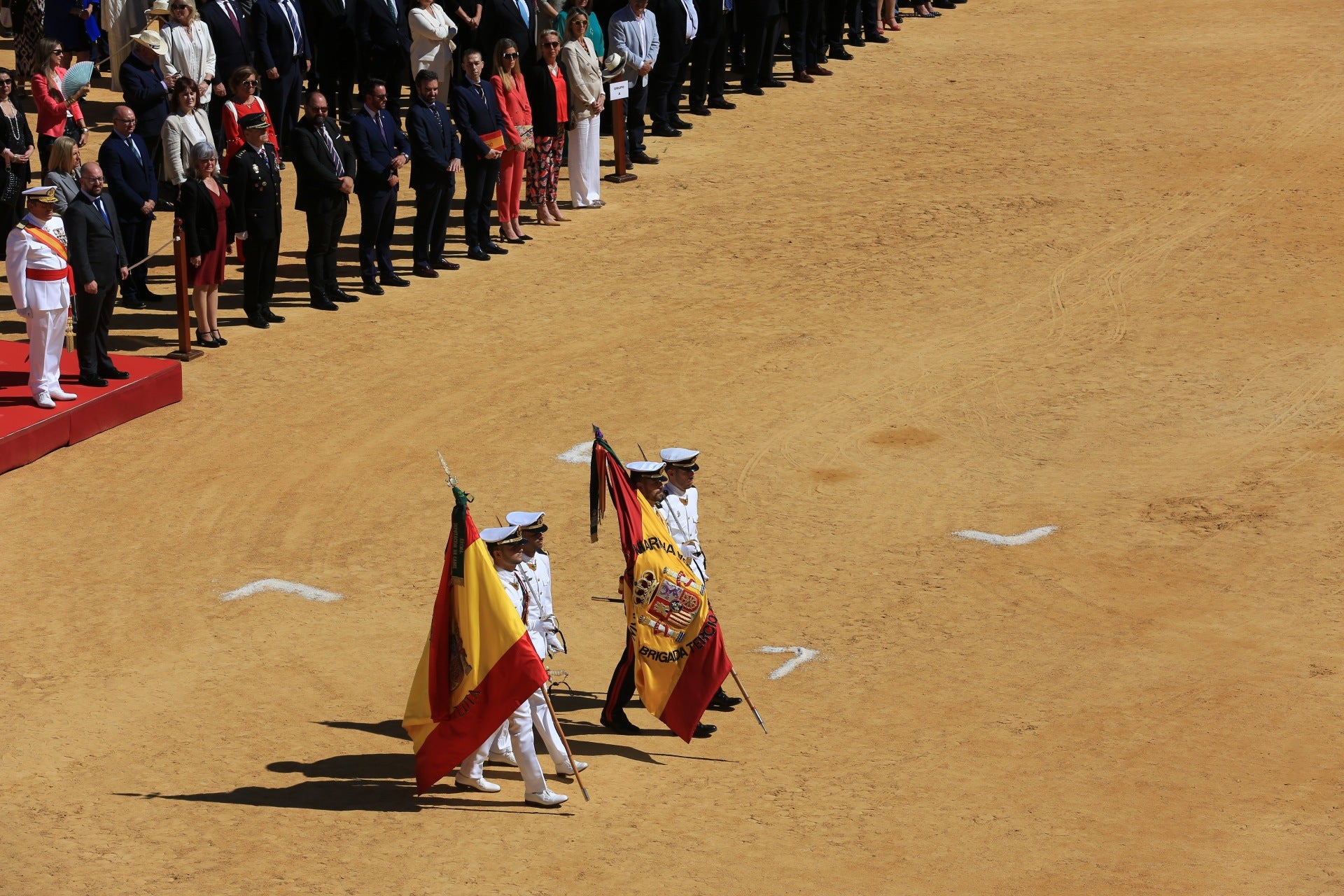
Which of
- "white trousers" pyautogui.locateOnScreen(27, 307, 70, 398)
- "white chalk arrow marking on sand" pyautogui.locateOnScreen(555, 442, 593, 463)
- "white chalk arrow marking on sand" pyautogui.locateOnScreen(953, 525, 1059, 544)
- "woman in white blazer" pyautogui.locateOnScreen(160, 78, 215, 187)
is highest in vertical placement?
A: "woman in white blazer" pyautogui.locateOnScreen(160, 78, 215, 187)

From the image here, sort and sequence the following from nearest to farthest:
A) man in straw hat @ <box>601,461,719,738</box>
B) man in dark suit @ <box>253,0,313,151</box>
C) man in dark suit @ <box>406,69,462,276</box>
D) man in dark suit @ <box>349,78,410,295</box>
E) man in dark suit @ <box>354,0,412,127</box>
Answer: man in straw hat @ <box>601,461,719,738</box>, man in dark suit @ <box>349,78,410,295</box>, man in dark suit @ <box>406,69,462,276</box>, man in dark suit @ <box>253,0,313,151</box>, man in dark suit @ <box>354,0,412,127</box>

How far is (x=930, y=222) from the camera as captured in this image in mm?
20500

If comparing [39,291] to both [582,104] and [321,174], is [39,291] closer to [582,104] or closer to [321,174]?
[321,174]

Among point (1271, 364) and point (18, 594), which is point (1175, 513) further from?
point (18, 594)

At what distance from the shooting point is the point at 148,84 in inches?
726

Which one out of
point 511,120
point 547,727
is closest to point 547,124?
point 511,120

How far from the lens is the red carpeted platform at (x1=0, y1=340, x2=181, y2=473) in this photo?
14336 mm

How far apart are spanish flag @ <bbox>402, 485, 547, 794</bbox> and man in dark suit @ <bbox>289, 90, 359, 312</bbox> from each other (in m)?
8.11

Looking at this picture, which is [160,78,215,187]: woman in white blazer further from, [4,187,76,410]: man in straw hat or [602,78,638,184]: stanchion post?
[602,78,638,184]: stanchion post

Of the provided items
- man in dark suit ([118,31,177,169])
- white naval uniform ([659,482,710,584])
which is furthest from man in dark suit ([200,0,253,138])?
white naval uniform ([659,482,710,584])

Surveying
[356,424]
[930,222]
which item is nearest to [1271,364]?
[930,222]

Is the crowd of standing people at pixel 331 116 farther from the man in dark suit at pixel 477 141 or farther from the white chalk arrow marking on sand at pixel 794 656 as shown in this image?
the white chalk arrow marking on sand at pixel 794 656

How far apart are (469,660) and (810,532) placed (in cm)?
472

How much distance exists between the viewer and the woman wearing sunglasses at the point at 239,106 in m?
16.9
